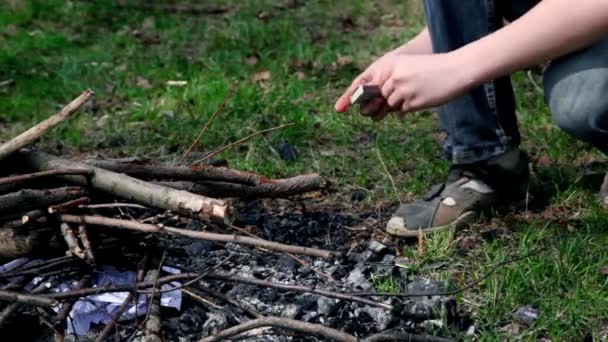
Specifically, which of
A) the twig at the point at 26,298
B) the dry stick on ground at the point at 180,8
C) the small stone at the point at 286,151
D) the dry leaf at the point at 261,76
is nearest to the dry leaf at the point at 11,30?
the dry stick on ground at the point at 180,8

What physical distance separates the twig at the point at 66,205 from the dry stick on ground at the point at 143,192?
0.08 m

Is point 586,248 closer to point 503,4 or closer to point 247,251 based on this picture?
point 503,4

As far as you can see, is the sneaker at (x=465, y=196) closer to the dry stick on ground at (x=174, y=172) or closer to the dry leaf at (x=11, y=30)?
the dry stick on ground at (x=174, y=172)

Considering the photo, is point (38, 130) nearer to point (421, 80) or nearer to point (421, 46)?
point (421, 80)

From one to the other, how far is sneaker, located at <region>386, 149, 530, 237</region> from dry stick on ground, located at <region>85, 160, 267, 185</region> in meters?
0.58

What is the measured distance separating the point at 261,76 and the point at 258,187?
2.10 m

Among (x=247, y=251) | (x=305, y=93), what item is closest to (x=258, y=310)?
(x=247, y=251)

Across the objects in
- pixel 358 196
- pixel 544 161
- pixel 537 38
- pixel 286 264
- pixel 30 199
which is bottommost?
pixel 544 161

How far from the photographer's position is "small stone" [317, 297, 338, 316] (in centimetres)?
215

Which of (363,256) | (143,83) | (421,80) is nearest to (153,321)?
(363,256)

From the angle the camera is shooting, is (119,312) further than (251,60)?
No

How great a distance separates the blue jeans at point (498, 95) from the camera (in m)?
2.32

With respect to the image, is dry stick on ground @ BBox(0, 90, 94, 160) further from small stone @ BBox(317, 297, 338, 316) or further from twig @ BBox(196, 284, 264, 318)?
small stone @ BBox(317, 297, 338, 316)

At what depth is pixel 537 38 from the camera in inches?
81.9
